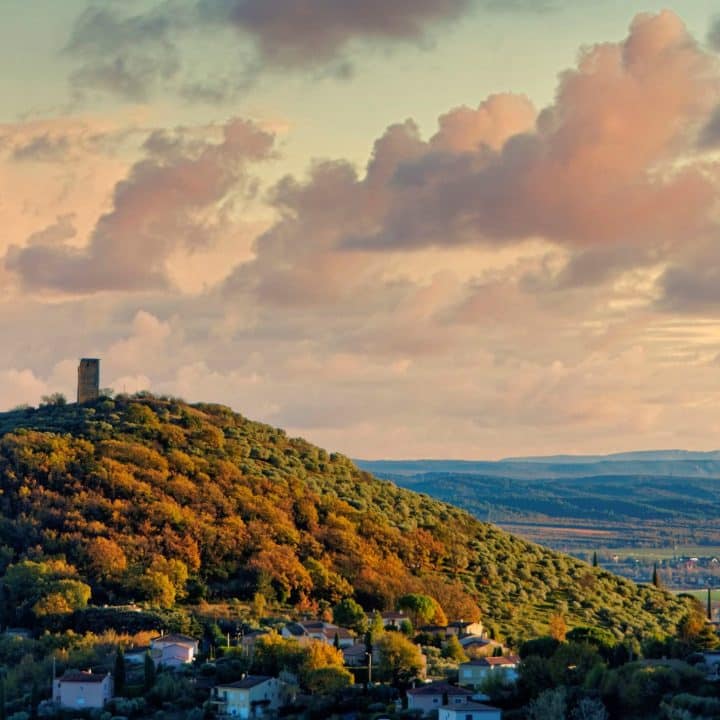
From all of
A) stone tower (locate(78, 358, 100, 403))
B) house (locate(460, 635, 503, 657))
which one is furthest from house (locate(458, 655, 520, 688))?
stone tower (locate(78, 358, 100, 403))

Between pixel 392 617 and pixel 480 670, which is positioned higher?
pixel 392 617

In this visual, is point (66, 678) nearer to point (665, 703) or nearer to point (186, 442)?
point (665, 703)

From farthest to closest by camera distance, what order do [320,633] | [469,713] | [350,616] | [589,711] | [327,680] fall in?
[350,616] → [320,633] → [327,680] → [469,713] → [589,711]

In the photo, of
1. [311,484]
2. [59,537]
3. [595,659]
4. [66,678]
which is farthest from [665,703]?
[311,484]

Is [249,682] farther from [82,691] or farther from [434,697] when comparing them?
[434,697]

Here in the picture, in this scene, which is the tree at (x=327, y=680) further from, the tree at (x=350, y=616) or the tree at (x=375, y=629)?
the tree at (x=350, y=616)

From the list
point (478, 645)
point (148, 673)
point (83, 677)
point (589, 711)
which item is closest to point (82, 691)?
point (83, 677)

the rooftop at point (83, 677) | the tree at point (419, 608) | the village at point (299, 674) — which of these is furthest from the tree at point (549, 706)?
the tree at point (419, 608)
